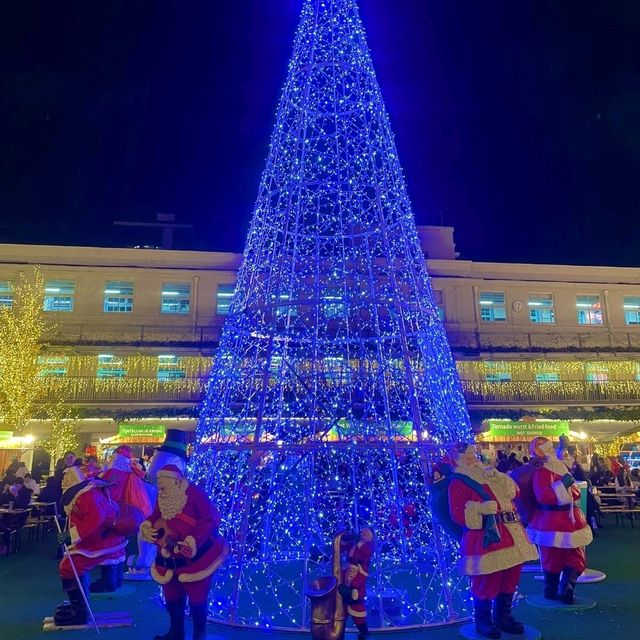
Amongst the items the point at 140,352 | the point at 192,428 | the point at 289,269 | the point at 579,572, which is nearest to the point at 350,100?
the point at 289,269

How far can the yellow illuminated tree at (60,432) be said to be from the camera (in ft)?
74.7

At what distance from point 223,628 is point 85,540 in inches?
67.2

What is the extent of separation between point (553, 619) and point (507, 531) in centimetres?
144

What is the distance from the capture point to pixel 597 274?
107 feet

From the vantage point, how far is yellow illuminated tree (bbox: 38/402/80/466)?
74.7ft

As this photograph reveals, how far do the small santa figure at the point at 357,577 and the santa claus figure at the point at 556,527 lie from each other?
Result: 281cm

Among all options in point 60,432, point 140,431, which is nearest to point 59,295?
point 60,432

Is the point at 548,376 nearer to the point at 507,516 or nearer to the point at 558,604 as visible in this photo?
the point at 558,604

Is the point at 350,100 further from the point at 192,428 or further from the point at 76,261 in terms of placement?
the point at 76,261

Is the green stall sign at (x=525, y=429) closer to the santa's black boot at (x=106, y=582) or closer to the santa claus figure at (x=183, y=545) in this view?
the santa's black boot at (x=106, y=582)

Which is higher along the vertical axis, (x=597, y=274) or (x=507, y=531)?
(x=597, y=274)

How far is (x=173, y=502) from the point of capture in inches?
221

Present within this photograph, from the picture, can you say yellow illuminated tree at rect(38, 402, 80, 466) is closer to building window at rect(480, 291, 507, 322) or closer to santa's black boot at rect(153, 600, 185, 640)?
santa's black boot at rect(153, 600, 185, 640)

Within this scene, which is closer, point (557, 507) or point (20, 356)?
point (557, 507)
